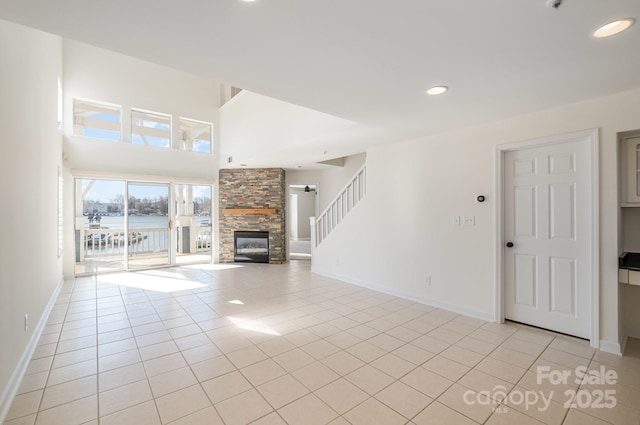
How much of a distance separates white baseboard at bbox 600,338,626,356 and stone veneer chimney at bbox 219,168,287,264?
6.19 metres

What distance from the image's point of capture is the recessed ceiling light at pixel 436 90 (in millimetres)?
2578

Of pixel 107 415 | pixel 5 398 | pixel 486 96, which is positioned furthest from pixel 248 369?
pixel 486 96

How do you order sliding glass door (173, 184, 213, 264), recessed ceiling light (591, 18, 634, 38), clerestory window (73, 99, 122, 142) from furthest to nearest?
sliding glass door (173, 184, 213, 264)
clerestory window (73, 99, 122, 142)
recessed ceiling light (591, 18, 634, 38)

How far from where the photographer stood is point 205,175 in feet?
24.6

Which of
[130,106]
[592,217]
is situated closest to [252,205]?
[130,106]

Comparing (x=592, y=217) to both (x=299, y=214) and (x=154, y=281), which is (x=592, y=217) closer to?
(x=154, y=281)

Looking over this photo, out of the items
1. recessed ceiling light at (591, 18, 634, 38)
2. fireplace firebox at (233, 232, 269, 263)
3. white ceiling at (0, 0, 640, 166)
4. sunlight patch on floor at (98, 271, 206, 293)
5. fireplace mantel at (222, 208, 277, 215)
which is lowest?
sunlight patch on floor at (98, 271, 206, 293)

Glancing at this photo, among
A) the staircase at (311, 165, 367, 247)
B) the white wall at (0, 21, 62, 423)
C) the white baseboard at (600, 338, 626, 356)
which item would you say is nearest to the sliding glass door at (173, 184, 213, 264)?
the staircase at (311, 165, 367, 247)

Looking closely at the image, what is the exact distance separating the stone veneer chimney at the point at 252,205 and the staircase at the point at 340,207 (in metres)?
1.45

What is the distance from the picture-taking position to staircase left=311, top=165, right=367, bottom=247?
5672 mm

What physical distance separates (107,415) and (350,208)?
4.73 m

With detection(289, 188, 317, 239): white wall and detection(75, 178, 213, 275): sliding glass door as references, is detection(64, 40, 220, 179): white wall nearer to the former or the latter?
detection(75, 178, 213, 275): sliding glass door

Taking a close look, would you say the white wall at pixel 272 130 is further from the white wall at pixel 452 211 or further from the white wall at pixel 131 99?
the white wall at pixel 452 211

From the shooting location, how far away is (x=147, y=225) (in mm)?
6992
